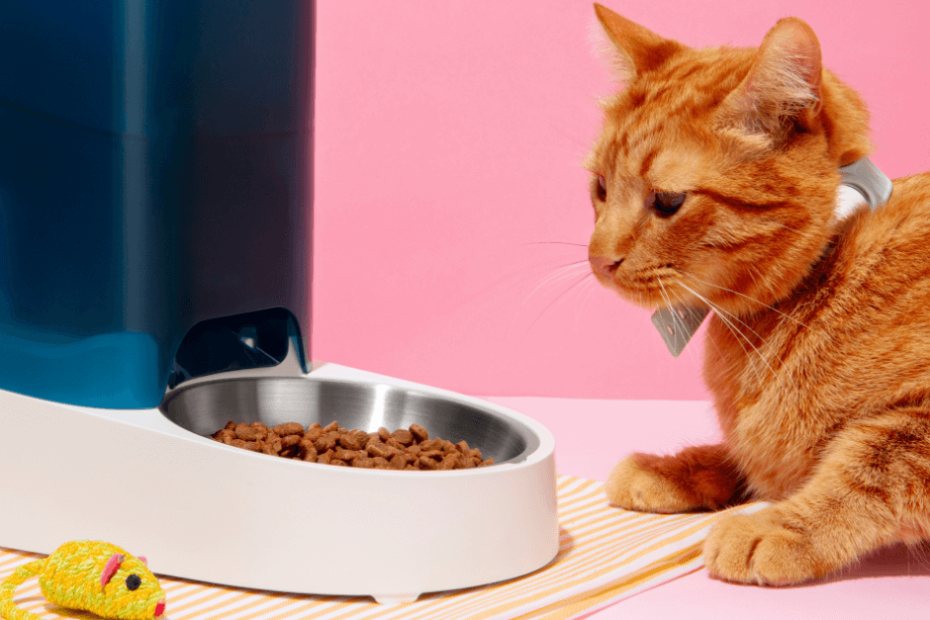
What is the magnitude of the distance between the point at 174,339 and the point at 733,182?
760mm

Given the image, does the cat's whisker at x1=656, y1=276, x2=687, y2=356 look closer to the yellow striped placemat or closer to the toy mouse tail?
the yellow striped placemat

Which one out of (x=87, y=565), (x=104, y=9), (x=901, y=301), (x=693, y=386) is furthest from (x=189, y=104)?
(x=693, y=386)

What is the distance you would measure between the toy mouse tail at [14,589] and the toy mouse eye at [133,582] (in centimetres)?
10

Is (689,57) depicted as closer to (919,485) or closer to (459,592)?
(919,485)

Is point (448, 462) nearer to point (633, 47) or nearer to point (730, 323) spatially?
point (730, 323)

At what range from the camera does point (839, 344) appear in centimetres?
121

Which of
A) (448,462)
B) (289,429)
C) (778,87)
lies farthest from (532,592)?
(778,87)

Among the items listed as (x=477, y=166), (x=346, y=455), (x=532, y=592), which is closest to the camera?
(x=532, y=592)

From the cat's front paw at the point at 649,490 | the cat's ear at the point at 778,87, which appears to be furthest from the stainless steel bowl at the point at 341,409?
the cat's ear at the point at 778,87

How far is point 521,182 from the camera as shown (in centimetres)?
234

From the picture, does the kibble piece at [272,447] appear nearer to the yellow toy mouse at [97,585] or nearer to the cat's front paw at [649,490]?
the yellow toy mouse at [97,585]

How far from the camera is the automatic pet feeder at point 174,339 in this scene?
109 cm

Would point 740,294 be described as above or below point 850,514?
above

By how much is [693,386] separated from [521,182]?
2.28 ft
